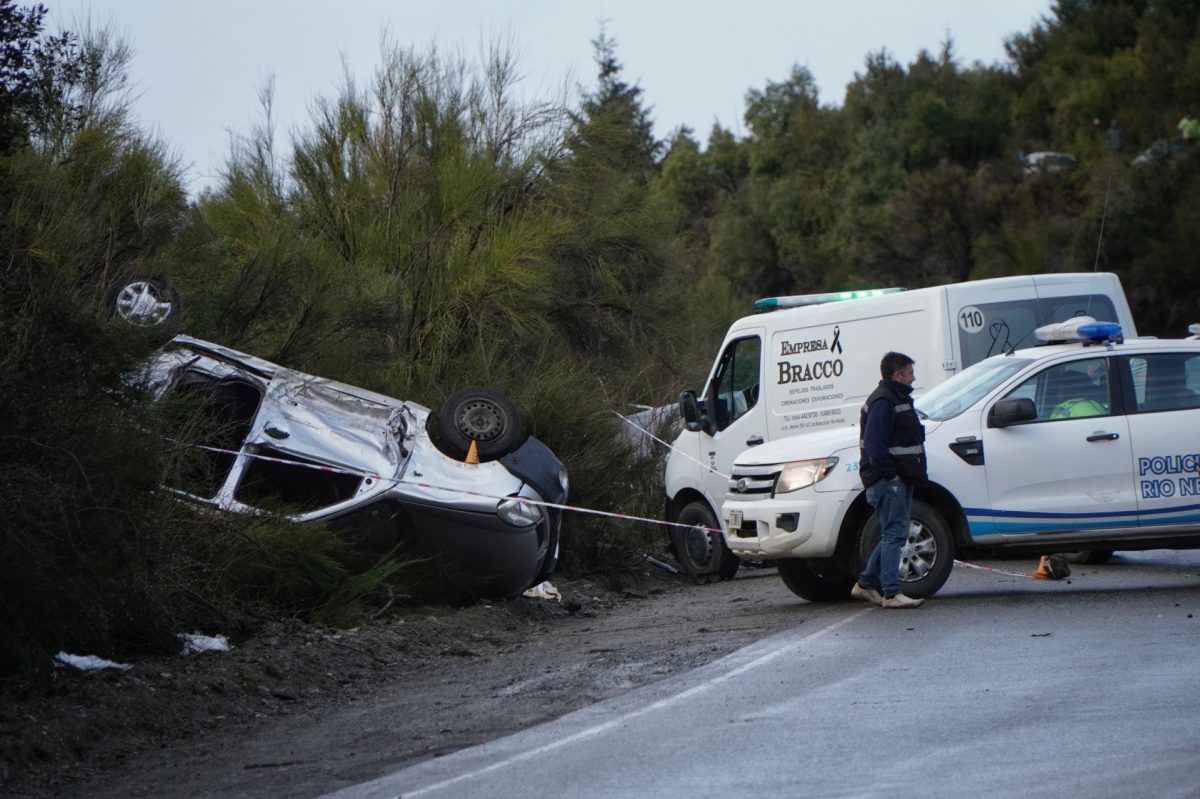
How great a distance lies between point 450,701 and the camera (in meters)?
9.06

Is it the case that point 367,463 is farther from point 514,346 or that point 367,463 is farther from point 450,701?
point 514,346

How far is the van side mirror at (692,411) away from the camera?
16.4 m

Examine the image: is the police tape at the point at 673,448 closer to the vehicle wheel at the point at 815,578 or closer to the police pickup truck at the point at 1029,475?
the vehicle wheel at the point at 815,578

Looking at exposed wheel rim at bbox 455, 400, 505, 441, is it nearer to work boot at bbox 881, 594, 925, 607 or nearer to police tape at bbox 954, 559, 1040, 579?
work boot at bbox 881, 594, 925, 607

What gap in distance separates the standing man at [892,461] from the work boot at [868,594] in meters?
0.16

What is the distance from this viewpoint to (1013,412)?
39.4 ft

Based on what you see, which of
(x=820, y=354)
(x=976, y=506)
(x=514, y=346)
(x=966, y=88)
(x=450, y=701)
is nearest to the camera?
(x=450, y=701)

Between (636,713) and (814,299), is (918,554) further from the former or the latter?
(814,299)

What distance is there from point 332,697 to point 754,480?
13.6 ft

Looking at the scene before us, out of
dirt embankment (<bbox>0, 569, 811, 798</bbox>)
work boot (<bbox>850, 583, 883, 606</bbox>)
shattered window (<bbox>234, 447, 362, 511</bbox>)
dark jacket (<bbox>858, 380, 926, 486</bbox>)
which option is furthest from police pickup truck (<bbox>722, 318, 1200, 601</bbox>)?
shattered window (<bbox>234, 447, 362, 511</bbox>)

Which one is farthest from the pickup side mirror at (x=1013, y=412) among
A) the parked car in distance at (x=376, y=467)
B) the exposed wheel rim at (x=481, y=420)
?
the exposed wheel rim at (x=481, y=420)

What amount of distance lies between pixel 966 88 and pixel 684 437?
58010 mm

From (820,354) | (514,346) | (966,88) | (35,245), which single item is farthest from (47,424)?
(966,88)

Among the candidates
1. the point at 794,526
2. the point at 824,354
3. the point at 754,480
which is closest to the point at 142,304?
the point at 754,480
